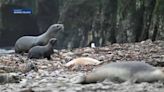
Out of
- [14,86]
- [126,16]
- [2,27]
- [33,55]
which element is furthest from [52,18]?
[14,86]

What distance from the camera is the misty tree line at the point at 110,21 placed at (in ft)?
50.0

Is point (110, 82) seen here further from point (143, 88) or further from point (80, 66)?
point (80, 66)

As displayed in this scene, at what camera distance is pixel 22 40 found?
45.2 ft

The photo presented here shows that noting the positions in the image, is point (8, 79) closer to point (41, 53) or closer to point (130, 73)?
point (130, 73)

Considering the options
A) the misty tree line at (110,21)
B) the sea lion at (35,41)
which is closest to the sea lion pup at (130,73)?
the sea lion at (35,41)

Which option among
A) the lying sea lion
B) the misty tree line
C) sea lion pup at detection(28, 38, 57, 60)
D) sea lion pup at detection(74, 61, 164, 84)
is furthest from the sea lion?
sea lion pup at detection(74, 61, 164, 84)

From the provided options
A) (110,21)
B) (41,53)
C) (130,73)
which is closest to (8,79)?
(130,73)

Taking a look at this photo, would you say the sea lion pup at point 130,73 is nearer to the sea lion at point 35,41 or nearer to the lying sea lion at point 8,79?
the lying sea lion at point 8,79

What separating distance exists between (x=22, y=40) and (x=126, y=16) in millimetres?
4516

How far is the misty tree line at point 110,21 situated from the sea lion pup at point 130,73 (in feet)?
28.7

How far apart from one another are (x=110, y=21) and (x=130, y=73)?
1382cm

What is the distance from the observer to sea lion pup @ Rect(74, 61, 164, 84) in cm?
529

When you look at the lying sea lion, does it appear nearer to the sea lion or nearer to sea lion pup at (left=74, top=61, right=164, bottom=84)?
sea lion pup at (left=74, top=61, right=164, bottom=84)

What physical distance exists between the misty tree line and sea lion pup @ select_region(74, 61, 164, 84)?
8.74 meters
